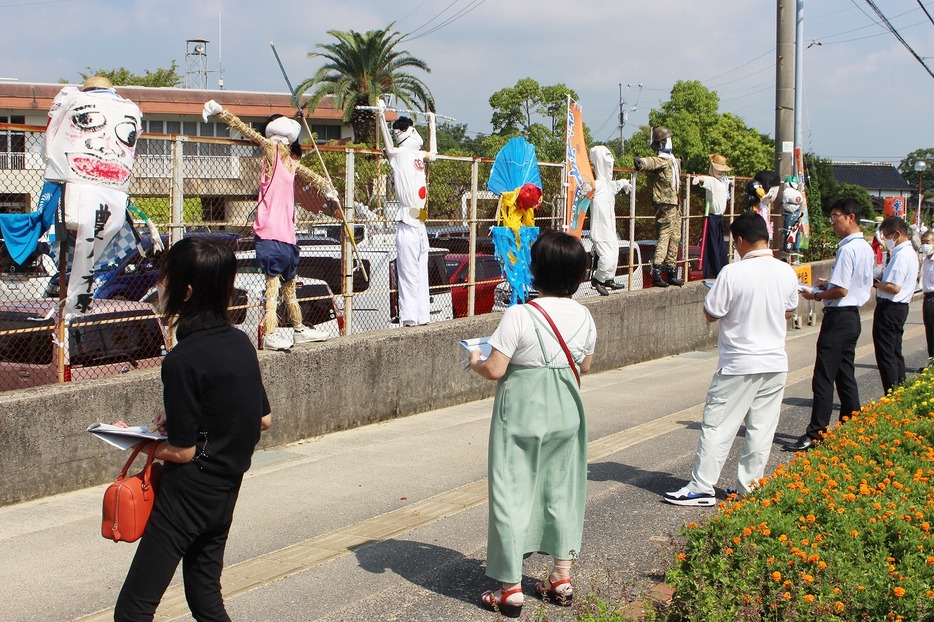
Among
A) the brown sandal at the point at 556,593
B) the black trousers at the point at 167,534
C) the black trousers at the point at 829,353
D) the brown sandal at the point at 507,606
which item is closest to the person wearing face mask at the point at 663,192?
the black trousers at the point at 829,353

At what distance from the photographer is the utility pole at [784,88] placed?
57.4ft

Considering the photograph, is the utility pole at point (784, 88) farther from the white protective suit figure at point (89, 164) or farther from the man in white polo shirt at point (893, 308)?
the white protective suit figure at point (89, 164)

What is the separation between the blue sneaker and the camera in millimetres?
6898

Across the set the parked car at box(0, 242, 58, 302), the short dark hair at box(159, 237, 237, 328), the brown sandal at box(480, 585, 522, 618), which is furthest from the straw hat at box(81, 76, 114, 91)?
the brown sandal at box(480, 585, 522, 618)

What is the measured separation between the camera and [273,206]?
27.1 feet

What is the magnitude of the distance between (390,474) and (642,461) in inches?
81.1

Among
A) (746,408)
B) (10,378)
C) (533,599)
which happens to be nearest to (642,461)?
(746,408)

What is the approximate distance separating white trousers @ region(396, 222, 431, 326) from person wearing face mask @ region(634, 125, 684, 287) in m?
4.74

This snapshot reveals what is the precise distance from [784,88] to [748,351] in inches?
491

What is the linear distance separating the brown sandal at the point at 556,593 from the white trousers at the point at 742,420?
6.74 feet

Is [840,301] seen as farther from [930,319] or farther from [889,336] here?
[930,319]

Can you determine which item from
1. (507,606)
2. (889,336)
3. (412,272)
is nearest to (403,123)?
(412,272)

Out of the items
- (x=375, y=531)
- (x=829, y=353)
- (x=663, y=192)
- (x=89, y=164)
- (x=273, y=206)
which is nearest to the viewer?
(x=375, y=531)

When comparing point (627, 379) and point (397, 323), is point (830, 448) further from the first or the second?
point (627, 379)
